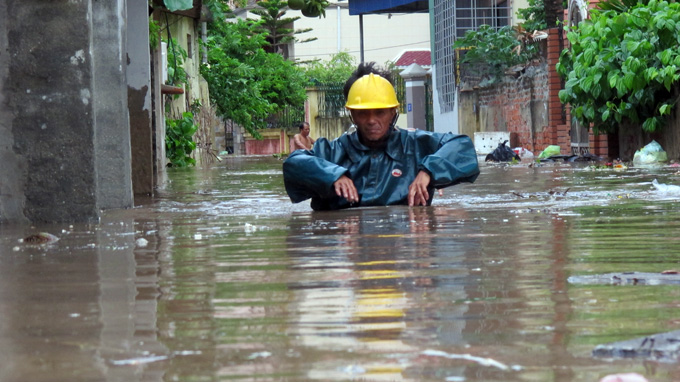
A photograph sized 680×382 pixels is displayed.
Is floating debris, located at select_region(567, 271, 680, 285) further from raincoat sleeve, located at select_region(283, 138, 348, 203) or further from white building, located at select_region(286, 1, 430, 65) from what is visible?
white building, located at select_region(286, 1, 430, 65)

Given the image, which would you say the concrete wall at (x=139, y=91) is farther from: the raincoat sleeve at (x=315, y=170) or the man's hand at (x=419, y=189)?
the man's hand at (x=419, y=189)

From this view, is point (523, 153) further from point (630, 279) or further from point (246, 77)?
point (630, 279)

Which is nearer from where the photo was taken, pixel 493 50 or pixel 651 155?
pixel 651 155

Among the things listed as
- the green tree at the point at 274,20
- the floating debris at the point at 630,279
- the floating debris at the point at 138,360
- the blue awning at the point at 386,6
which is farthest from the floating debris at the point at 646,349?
the green tree at the point at 274,20

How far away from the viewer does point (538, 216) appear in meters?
6.62

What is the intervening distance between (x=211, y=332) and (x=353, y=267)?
53.5 inches

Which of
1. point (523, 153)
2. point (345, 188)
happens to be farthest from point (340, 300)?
point (523, 153)

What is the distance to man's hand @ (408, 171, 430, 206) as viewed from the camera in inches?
282

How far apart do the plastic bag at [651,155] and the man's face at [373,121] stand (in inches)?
382

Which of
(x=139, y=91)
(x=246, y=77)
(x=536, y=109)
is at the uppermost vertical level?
(x=246, y=77)

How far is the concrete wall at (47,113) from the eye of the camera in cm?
711

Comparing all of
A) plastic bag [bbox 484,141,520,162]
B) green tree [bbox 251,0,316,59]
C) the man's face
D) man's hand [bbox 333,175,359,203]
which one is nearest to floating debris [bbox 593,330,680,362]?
man's hand [bbox 333,175,359,203]

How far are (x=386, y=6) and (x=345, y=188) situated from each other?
31.5 m

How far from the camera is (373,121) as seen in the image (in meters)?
7.27
